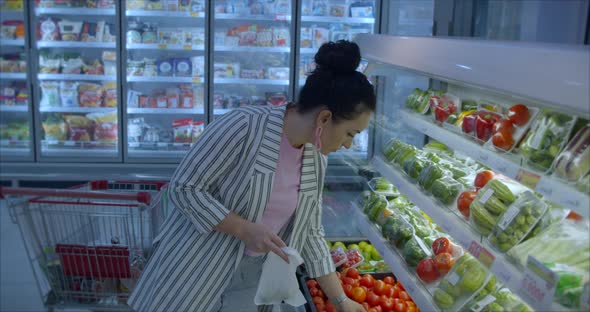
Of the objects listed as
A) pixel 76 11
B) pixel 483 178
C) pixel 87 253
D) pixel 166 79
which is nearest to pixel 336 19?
pixel 166 79

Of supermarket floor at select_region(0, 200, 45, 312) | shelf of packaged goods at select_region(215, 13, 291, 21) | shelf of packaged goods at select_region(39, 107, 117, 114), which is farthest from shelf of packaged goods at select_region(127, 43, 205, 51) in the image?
supermarket floor at select_region(0, 200, 45, 312)

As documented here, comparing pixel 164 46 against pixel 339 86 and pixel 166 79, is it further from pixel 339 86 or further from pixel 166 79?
pixel 339 86

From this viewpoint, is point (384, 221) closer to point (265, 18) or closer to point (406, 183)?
point (406, 183)

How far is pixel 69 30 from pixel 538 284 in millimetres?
5132

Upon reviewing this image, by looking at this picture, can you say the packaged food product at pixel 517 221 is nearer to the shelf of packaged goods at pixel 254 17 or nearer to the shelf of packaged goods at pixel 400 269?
the shelf of packaged goods at pixel 400 269

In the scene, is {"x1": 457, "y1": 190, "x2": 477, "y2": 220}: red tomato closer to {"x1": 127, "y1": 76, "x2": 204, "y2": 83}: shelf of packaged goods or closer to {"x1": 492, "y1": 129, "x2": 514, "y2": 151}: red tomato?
{"x1": 492, "y1": 129, "x2": 514, "y2": 151}: red tomato

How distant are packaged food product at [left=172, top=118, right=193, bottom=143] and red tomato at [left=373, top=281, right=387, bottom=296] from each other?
→ 3.45 meters

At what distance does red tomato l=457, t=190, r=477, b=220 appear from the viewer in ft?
5.94

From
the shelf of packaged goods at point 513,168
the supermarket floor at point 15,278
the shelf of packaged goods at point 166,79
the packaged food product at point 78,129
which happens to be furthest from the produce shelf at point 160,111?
the shelf of packaged goods at point 513,168

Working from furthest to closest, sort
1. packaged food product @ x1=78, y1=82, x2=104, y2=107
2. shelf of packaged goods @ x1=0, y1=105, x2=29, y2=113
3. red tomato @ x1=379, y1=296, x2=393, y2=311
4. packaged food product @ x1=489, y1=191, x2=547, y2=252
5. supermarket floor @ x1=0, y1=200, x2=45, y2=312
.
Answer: packaged food product @ x1=78, y1=82, x2=104, y2=107
shelf of packaged goods @ x1=0, y1=105, x2=29, y2=113
supermarket floor @ x1=0, y1=200, x2=45, y2=312
red tomato @ x1=379, y1=296, x2=393, y2=311
packaged food product @ x1=489, y1=191, x2=547, y2=252

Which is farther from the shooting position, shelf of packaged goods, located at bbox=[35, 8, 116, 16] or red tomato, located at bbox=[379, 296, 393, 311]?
shelf of packaged goods, located at bbox=[35, 8, 116, 16]

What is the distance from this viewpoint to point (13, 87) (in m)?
5.65

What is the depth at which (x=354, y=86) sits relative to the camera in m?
1.69

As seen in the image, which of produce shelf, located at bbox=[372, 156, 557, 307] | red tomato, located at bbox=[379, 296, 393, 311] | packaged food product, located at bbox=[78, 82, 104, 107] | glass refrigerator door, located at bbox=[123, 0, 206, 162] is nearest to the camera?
produce shelf, located at bbox=[372, 156, 557, 307]
